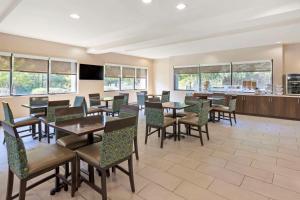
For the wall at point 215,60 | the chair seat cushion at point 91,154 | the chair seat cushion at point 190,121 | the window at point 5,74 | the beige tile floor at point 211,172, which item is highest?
the wall at point 215,60

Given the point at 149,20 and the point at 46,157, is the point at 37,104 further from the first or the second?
the point at 149,20

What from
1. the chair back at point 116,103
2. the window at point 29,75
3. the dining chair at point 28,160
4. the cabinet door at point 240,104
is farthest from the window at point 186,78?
the dining chair at point 28,160

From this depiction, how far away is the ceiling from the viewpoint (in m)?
3.45

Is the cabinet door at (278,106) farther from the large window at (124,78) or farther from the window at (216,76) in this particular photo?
the large window at (124,78)

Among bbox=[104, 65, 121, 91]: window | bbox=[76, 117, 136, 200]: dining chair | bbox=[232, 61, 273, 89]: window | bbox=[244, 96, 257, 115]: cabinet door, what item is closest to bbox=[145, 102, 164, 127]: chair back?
bbox=[76, 117, 136, 200]: dining chair

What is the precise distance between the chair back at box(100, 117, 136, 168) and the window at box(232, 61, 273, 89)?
693 cm

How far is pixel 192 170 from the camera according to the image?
268 cm

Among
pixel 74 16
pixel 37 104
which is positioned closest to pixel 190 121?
pixel 74 16

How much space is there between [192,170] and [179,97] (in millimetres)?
7139

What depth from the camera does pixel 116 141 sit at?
1.91m

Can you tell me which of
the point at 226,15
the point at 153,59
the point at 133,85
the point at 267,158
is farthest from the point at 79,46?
the point at 267,158

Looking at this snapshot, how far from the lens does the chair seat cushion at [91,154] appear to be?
6.33ft

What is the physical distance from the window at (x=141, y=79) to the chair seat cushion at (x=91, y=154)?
793 cm

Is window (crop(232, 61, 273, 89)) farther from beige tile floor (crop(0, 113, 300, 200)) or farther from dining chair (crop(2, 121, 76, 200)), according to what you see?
dining chair (crop(2, 121, 76, 200))
